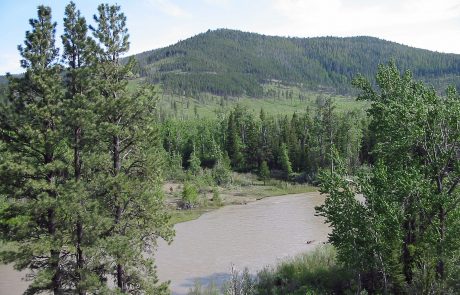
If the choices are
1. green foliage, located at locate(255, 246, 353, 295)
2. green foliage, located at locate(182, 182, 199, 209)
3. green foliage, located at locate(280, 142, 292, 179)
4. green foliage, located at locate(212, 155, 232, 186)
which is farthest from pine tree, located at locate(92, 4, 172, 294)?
green foliage, located at locate(280, 142, 292, 179)

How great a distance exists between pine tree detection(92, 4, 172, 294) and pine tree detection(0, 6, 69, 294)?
1.91 m

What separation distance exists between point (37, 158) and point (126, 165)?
4.12 metres

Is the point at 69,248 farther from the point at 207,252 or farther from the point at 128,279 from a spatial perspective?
the point at 207,252

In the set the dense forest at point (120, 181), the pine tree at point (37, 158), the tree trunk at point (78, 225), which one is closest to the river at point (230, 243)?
the dense forest at point (120, 181)

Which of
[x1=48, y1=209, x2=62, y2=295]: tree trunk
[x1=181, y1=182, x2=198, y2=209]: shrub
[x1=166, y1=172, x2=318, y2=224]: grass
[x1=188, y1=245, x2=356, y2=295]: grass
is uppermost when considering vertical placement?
[x1=48, y1=209, x2=62, y2=295]: tree trunk

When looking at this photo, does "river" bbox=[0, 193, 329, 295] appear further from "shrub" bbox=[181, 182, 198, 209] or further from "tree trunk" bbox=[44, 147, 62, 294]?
"tree trunk" bbox=[44, 147, 62, 294]

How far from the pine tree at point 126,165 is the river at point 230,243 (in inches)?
181

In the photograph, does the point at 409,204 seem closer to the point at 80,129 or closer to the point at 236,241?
the point at 80,129

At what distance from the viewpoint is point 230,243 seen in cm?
4303

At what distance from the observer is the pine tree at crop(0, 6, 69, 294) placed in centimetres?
1802

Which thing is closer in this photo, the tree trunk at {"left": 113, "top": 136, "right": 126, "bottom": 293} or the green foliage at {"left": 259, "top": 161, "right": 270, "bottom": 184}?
the tree trunk at {"left": 113, "top": 136, "right": 126, "bottom": 293}

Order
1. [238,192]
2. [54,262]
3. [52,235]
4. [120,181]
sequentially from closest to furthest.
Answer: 1. [52,235]
2. [54,262]
3. [120,181]
4. [238,192]

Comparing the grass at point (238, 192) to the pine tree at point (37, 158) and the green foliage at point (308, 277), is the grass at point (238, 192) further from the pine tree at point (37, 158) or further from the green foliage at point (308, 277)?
the pine tree at point (37, 158)

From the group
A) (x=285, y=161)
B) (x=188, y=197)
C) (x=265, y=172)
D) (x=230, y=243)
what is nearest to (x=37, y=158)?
(x=230, y=243)
